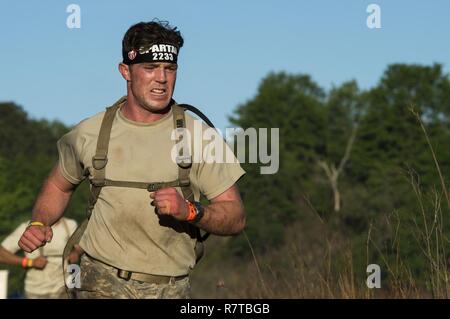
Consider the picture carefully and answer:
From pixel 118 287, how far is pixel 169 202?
83 cm

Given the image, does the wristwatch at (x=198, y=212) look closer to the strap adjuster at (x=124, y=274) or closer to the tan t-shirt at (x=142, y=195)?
the tan t-shirt at (x=142, y=195)

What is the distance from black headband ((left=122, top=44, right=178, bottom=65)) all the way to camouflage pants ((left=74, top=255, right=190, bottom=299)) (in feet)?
3.69

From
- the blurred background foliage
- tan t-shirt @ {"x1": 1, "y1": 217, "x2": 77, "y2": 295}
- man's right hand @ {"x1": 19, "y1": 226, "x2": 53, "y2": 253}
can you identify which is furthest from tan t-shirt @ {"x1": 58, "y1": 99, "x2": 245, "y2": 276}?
the blurred background foliage

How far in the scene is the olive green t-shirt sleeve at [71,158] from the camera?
564cm

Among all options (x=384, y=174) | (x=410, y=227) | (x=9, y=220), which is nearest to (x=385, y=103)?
(x=384, y=174)

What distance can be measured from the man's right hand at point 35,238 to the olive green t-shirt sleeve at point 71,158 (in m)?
0.37

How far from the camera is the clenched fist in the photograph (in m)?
4.89

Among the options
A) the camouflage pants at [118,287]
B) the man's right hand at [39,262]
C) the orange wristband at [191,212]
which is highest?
the man's right hand at [39,262]

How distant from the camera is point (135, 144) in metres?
5.47

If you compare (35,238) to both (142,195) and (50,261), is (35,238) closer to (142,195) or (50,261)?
(142,195)

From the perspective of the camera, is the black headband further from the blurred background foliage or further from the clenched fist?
the blurred background foliage

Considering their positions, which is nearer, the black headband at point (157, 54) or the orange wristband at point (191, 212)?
the orange wristband at point (191, 212)

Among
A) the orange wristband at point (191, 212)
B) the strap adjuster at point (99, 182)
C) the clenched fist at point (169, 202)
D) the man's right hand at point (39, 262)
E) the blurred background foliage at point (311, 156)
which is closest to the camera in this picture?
the clenched fist at point (169, 202)

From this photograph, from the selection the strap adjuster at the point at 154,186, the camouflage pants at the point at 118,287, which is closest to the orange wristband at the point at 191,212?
the strap adjuster at the point at 154,186
